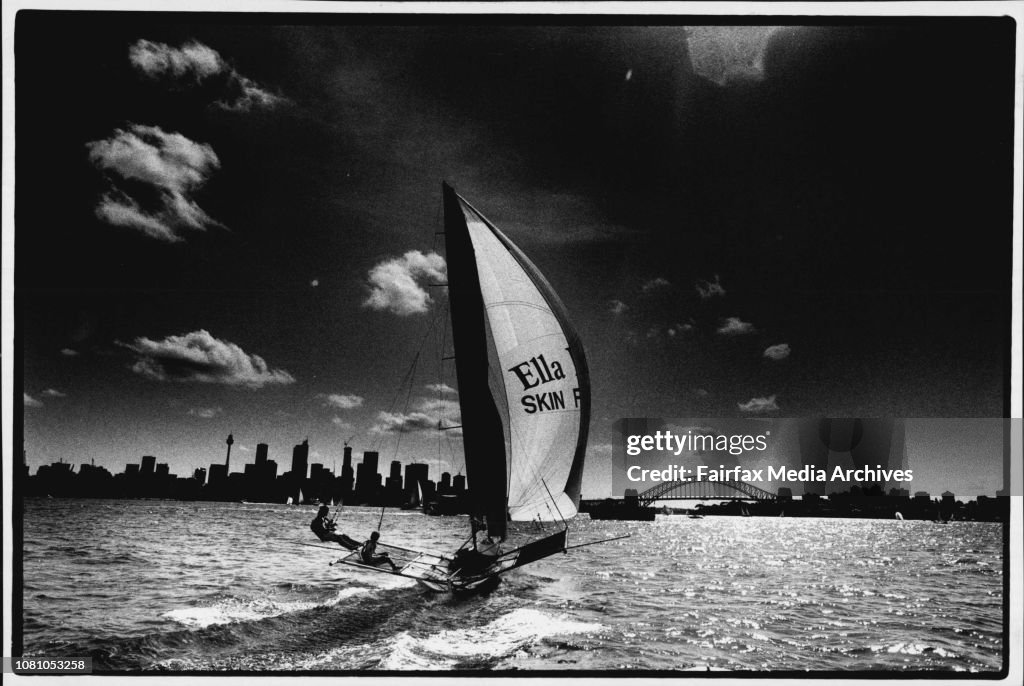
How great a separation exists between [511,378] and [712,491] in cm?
123

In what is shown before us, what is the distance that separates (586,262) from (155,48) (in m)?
2.56

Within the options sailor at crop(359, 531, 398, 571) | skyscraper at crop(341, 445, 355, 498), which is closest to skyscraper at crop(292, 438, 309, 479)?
skyscraper at crop(341, 445, 355, 498)

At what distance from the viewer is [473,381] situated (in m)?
4.77

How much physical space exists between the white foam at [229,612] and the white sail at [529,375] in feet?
4.38

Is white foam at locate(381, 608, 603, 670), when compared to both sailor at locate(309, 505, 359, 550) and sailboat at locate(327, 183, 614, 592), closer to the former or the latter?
sailboat at locate(327, 183, 614, 592)

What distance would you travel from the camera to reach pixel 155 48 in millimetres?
4719

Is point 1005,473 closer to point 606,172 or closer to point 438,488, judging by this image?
point 606,172

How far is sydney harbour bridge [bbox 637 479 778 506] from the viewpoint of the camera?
4.70 m

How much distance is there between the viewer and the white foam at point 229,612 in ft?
15.2

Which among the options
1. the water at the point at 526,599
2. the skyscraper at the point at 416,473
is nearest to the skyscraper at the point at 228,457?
the water at the point at 526,599

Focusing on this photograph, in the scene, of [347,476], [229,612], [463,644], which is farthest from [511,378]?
[229,612]

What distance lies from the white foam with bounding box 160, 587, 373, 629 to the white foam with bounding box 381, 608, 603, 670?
59cm

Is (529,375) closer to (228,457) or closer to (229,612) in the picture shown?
(228,457)

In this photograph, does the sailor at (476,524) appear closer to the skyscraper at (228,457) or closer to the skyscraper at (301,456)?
the skyscraper at (301,456)
